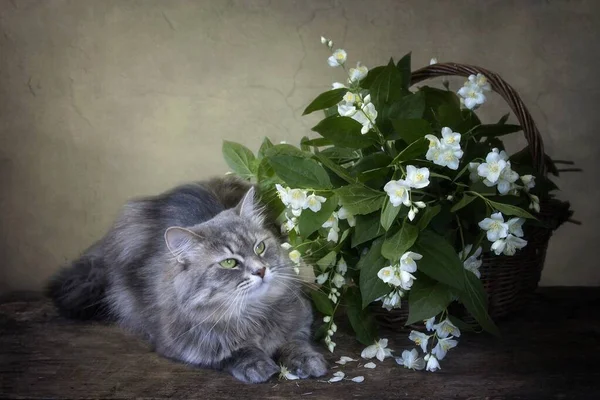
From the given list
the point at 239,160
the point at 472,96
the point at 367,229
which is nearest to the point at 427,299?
the point at 367,229

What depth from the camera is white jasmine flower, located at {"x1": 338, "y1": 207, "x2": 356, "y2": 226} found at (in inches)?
60.7

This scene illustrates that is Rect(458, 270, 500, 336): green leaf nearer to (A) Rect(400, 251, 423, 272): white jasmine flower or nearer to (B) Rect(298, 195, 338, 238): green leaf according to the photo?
(A) Rect(400, 251, 423, 272): white jasmine flower

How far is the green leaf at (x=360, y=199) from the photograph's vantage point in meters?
1.47

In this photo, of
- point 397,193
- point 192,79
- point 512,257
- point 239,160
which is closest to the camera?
point 397,193

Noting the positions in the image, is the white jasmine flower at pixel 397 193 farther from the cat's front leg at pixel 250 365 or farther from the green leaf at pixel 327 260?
the cat's front leg at pixel 250 365

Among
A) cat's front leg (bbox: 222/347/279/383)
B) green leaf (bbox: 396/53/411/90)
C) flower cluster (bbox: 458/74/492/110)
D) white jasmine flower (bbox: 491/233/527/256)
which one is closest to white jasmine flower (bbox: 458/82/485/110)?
flower cluster (bbox: 458/74/492/110)

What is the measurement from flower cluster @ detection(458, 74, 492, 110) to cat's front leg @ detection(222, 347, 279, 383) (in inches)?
30.7

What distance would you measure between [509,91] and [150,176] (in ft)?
3.96

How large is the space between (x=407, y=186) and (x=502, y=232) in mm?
249

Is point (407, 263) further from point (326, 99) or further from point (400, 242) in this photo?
point (326, 99)

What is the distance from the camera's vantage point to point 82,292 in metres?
1.88

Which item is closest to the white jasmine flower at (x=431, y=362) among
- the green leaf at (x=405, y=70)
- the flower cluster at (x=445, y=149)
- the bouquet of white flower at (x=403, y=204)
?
the bouquet of white flower at (x=403, y=204)

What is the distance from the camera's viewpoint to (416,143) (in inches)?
57.8

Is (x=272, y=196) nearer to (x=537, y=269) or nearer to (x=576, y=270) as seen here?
(x=537, y=269)
